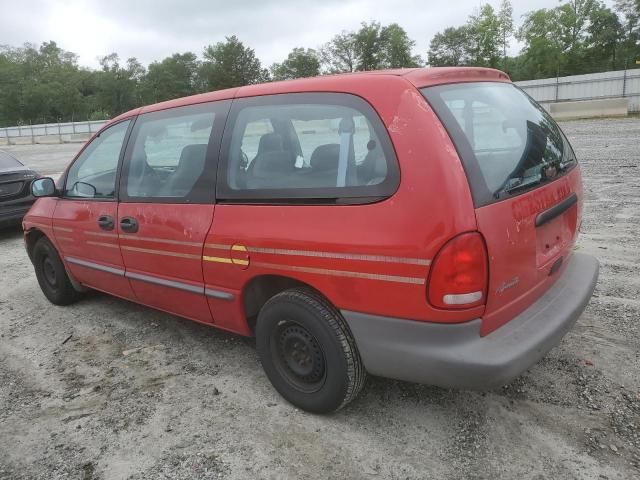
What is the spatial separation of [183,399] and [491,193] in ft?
6.89

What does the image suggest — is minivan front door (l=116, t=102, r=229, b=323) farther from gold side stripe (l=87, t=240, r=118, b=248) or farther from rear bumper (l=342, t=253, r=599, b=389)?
rear bumper (l=342, t=253, r=599, b=389)

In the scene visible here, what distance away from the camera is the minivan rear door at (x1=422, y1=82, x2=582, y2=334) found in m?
2.26

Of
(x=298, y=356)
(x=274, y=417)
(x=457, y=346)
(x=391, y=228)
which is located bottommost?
(x=274, y=417)

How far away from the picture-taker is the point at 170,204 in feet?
10.6

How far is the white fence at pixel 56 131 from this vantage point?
139 feet

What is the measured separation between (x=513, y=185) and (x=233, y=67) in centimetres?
9063

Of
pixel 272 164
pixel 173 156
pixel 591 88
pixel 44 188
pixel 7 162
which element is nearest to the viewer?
pixel 272 164

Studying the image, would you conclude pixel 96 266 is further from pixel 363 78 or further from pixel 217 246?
pixel 363 78

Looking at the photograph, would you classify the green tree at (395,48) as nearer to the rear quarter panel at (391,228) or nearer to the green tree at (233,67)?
the green tree at (233,67)

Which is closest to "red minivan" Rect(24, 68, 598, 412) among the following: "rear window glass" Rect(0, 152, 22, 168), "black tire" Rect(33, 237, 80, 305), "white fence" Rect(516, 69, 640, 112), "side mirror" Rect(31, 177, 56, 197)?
"side mirror" Rect(31, 177, 56, 197)

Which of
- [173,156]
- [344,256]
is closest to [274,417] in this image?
[344,256]

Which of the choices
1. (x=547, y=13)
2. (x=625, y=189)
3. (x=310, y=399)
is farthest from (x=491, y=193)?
(x=547, y=13)

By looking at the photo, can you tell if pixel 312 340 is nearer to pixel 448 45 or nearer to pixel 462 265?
pixel 462 265

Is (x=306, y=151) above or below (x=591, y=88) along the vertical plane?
below
